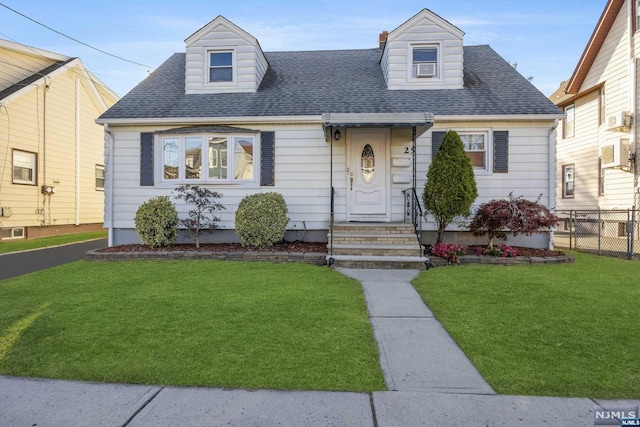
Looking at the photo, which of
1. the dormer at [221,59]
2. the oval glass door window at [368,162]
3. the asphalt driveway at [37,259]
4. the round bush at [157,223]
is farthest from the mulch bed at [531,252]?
A: the asphalt driveway at [37,259]

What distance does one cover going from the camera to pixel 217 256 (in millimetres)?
8031

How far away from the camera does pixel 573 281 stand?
612cm

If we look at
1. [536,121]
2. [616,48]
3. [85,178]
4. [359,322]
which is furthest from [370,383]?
[85,178]

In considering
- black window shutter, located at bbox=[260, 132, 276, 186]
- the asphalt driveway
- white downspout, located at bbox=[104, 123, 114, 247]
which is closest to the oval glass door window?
black window shutter, located at bbox=[260, 132, 276, 186]

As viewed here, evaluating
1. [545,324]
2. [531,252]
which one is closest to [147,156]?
[545,324]

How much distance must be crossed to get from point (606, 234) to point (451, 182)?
8145 millimetres

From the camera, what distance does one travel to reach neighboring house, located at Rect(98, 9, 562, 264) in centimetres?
913

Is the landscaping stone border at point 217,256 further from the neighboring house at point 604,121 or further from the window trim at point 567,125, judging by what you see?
the window trim at point 567,125

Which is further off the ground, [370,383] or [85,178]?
[85,178]

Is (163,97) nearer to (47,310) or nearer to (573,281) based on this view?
(47,310)

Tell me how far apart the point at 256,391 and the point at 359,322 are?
69.8 inches

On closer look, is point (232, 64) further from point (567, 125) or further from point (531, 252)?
point (567, 125)

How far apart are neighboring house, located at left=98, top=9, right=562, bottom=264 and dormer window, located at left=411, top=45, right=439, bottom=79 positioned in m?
0.03

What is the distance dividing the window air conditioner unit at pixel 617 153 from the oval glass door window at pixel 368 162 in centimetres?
828
